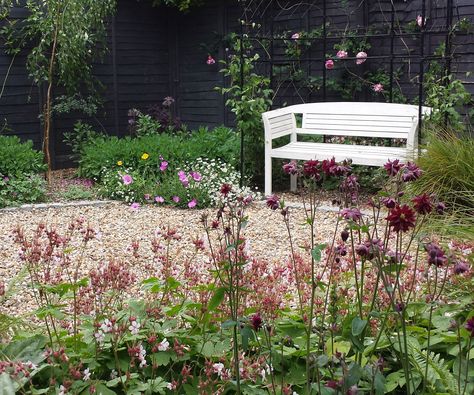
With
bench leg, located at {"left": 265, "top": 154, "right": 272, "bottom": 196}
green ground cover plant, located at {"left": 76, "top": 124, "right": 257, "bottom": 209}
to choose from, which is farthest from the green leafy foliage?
bench leg, located at {"left": 265, "top": 154, "right": 272, "bottom": 196}

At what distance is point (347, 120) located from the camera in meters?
7.05

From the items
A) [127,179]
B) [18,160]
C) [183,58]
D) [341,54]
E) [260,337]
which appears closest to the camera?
[260,337]

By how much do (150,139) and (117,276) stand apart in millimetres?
5460

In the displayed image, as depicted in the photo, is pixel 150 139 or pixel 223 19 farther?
pixel 223 19

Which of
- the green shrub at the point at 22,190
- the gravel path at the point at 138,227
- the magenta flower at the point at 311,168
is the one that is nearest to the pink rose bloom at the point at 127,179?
the gravel path at the point at 138,227

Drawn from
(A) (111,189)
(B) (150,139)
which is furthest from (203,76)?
(A) (111,189)

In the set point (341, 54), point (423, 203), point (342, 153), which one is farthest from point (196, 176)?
point (423, 203)

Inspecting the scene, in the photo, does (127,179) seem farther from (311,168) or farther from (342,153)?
(311,168)

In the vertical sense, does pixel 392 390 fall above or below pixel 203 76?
below

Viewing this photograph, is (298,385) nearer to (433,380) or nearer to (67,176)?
(433,380)

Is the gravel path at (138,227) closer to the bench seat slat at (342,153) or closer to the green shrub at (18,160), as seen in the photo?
the bench seat slat at (342,153)

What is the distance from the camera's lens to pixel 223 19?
947 centimetres

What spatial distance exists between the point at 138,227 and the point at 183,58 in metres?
4.73

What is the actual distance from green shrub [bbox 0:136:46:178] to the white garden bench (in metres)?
2.25
